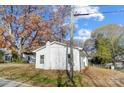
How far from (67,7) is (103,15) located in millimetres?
1705

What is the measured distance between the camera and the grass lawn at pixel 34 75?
40.6 ft

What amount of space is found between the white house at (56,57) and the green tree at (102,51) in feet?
2.88

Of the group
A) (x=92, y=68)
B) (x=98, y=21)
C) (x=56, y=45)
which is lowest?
(x=92, y=68)

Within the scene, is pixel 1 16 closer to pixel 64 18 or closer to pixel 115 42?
pixel 64 18

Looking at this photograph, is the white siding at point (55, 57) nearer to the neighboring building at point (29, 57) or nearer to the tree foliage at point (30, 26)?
the neighboring building at point (29, 57)

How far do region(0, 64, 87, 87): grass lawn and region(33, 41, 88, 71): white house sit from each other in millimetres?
652

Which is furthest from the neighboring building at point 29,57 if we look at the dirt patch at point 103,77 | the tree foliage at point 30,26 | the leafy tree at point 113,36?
the leafy tree at point 113,36

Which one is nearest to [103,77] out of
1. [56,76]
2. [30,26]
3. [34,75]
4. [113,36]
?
[56,76]

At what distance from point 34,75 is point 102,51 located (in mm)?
5163

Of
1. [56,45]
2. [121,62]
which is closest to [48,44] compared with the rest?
[56,45]

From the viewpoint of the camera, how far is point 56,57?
15.7 m

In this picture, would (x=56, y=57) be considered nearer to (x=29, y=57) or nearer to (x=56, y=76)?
(x=29, y=57)

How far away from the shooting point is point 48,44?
53.6ft

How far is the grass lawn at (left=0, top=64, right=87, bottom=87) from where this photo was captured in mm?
12369
